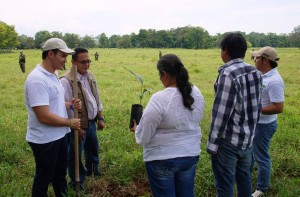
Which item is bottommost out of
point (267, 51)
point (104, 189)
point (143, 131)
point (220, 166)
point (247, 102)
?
point (104, 189)

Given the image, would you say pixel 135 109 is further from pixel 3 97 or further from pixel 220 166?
pixel 3 97

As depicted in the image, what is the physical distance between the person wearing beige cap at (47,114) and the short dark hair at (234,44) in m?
1.56

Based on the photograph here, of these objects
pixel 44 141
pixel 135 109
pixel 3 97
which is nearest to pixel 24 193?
pixel 44 141

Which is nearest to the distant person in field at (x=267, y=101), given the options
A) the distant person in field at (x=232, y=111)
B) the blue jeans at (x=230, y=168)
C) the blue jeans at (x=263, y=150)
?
the blue jeans at (x=263, y=150)

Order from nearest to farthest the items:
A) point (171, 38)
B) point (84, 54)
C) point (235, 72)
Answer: point (235, 72)
point (84, 54)
point (171, 38)

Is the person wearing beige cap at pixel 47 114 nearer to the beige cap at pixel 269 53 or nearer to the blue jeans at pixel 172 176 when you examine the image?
the blue jeans at pixel 172 176

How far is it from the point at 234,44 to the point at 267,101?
116 centimetres

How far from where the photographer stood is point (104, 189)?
4016 millimetres

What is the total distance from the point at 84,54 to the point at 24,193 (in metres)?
1.92

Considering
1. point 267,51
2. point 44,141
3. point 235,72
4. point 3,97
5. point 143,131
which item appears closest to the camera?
point 143,131

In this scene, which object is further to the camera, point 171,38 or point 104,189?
point 171,38

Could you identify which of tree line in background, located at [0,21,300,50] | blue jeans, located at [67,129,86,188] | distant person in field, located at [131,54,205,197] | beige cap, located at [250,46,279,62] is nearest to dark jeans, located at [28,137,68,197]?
blue jeans, located at [67,129,86,188]

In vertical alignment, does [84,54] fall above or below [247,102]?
above

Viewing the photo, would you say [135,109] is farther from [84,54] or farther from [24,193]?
[24,193]
